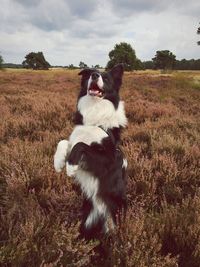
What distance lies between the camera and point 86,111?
3.45m

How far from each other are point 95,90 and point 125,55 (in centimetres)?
6624

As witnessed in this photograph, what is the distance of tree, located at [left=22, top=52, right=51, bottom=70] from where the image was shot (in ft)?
246

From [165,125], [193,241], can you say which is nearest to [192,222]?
[193,241]

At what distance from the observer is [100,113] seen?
3373 millimetres

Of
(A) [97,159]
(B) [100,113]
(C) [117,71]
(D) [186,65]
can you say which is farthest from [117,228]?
(D) [186,65]

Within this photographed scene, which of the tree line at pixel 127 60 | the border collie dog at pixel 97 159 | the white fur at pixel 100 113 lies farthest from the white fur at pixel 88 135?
the tree line at pixel 127 60

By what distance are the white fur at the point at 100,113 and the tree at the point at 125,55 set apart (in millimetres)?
62568

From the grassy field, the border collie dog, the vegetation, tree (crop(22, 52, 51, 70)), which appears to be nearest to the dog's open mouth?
the border collie dog

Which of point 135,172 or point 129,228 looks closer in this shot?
point 129,228

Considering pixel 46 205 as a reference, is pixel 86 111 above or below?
above

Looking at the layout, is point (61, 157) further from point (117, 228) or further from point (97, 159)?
point (117, 228)

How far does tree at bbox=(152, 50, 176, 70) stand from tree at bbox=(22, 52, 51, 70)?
83.2 feet

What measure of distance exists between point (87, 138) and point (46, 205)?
105 centimetres

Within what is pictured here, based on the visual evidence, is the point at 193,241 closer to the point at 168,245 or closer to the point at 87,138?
the point at 168,245
